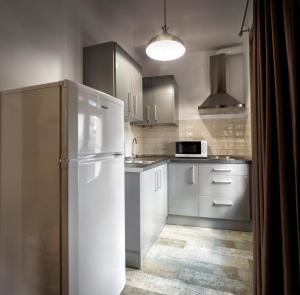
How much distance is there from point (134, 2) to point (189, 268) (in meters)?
3.03

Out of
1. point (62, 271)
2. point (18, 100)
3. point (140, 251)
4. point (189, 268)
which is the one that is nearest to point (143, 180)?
point (140, 251)

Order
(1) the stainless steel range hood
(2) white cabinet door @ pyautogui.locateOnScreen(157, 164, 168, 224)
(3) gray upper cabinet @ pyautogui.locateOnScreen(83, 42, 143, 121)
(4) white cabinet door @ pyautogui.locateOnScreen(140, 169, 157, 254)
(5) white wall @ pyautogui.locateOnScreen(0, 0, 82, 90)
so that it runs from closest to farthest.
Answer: (5) white wall @ pyautogui.locateOnScreen(0, 0, 82, 90) < (4) white cabinet door @ pyautogui.locateOnScreen(140, 169, 157, 254) < (3) gray upper cabinet @ pyautogui.locateOnScreen(83, 42, 143, 121) < (2) white cabinet door @ pyautogui.locateOnScreen(157, 164, 168, 224) < (1) the stainless steel range hood

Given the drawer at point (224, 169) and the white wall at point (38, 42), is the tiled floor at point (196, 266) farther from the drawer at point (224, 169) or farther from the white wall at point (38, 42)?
the white wall at point (38, 42)

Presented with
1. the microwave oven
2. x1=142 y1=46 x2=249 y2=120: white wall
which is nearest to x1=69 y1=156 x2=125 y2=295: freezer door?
the microwave oven

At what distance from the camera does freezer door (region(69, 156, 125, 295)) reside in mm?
1108

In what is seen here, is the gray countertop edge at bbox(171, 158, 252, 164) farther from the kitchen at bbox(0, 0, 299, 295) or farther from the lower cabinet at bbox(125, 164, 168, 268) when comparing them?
the lower cabinet at bbox(125, 164, 168, 268)

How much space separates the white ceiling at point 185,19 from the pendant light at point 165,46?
971mm

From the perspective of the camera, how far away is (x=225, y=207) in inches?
112

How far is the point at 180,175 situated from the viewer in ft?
9.94

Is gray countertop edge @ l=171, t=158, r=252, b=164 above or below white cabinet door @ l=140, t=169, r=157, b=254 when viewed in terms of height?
above

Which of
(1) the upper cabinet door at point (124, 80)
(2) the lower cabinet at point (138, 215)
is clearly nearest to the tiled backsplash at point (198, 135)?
(1) the upper cabinet door at point (124, 80)

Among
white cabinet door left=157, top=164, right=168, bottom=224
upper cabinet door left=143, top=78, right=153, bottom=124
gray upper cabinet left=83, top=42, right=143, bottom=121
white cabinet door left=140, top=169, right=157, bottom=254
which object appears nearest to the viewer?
white cabinet door left=140, top=169, right=157, bottom=254

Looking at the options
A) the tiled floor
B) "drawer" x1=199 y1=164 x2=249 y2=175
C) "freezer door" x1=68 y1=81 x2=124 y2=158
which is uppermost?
"freezer door" x1=68 y1=81 x2=124 y2=158

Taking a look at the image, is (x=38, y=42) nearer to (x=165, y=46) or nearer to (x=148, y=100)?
(x=165, y=46)
